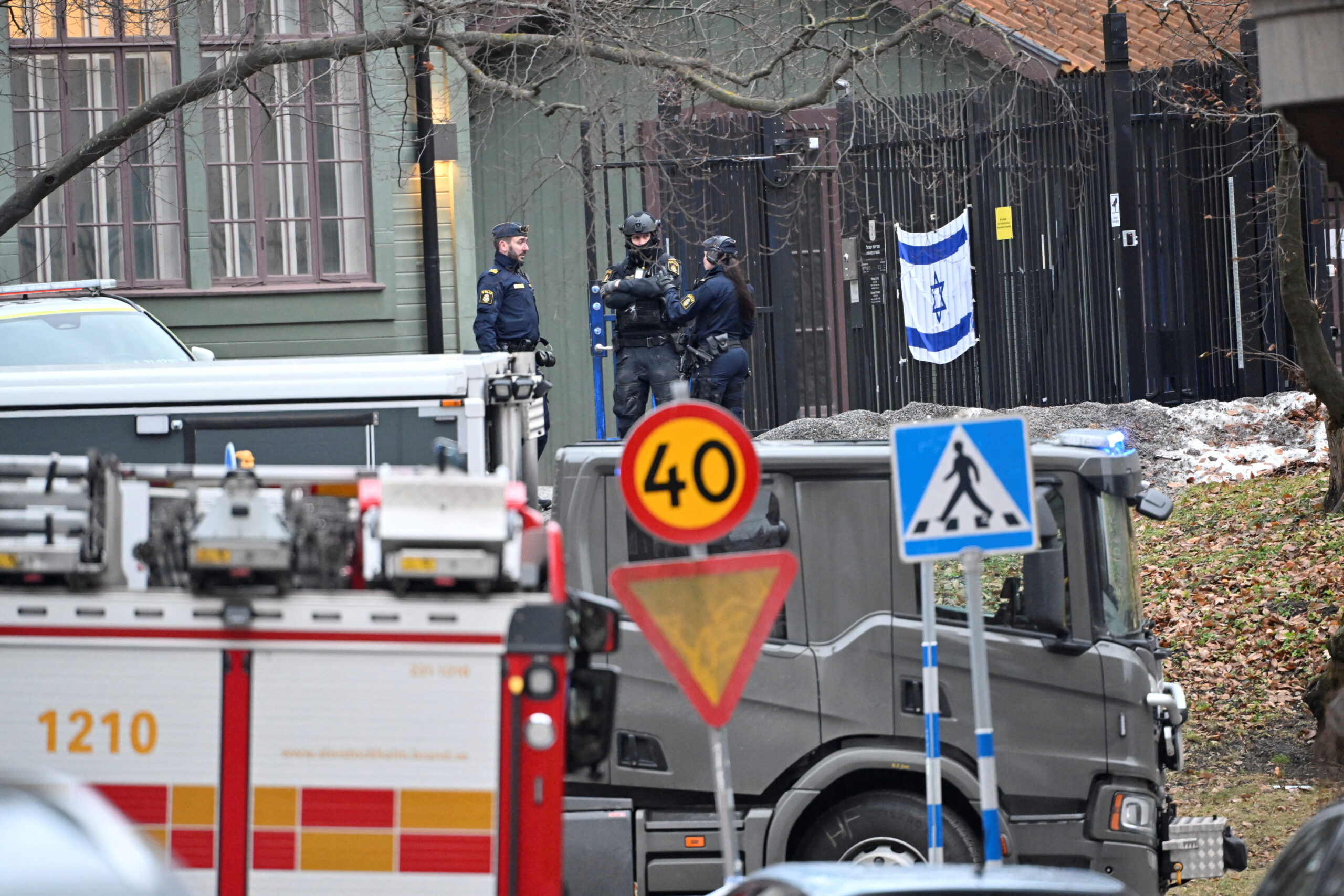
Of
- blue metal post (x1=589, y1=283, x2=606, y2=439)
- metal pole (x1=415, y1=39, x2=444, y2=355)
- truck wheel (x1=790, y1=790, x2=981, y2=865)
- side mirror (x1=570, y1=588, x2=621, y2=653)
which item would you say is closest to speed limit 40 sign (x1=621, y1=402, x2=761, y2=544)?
side mirror (x1=570, y1=588, x2=621, y2=653)

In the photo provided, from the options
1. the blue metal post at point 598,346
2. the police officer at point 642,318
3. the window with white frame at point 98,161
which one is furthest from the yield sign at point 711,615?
the window with white frame at point 98,161

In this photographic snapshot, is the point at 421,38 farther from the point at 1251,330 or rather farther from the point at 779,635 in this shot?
the point at 1251,330

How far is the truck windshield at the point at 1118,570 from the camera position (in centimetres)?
779

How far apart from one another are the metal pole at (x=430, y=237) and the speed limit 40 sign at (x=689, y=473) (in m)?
11.7

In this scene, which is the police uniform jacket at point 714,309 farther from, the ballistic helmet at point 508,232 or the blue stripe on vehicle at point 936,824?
the blue stripe on vehicle at point 936,824

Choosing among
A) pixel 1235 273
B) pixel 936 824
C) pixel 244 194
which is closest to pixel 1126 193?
pixel 1235 273

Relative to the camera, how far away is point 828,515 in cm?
785

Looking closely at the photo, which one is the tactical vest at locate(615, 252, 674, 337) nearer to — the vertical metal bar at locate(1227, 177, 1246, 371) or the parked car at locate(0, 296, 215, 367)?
the parked car at locate(0, 296, 215, 367)

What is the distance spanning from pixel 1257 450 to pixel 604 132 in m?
7.42

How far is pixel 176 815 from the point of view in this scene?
5.34 m

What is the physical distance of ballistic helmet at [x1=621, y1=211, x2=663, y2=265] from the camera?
1469 centimetres

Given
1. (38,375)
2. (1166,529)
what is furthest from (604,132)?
(38,375)

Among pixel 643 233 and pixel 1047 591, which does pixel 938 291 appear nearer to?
pixel 643 233

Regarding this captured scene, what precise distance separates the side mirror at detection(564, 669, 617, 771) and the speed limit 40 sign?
0.97 metres
